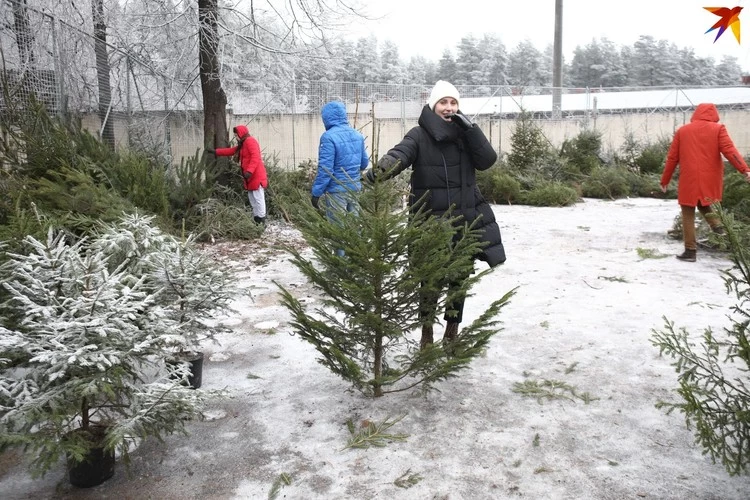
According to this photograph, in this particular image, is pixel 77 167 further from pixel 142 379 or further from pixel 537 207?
pixel 537 207

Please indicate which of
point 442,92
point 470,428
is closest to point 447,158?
point 442,92

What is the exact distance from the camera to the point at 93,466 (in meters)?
2.73

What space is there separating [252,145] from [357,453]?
7.09 meters

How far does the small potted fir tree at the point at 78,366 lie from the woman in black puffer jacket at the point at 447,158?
1.85 m

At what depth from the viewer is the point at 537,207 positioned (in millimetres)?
12609

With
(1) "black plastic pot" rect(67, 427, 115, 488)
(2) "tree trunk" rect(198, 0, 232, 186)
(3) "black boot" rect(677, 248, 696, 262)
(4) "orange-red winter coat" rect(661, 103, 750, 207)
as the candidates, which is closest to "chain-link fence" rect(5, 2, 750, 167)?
(2) "tree trunk" rect(198, 0, 232, 186)

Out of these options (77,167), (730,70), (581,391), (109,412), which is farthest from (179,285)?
(730,70)

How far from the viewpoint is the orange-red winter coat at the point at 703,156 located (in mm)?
6984

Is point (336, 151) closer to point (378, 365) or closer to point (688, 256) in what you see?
point (378, 365)

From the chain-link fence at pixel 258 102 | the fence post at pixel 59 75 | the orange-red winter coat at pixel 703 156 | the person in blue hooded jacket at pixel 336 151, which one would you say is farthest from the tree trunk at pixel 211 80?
the orange-red winter coat at pixel 703 156

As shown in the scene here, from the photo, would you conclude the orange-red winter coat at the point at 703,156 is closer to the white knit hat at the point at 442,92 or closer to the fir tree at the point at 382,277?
the white knit hat at the point at 442,92

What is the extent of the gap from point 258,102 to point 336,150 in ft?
26.7

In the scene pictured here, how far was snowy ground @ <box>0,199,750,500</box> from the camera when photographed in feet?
9.05

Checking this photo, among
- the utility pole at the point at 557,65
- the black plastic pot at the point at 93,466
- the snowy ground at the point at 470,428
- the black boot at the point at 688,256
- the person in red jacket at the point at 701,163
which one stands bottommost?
the snowy ground at the point at 470,428
